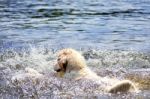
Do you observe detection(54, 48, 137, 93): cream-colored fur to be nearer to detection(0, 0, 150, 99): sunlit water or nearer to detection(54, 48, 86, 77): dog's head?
detection(54, 48, 86, 77): dog's head

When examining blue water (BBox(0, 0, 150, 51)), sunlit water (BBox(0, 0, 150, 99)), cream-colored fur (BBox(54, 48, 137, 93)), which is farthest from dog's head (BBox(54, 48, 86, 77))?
blue water (BBox(0, 0, 150, 51))

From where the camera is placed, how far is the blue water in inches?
653

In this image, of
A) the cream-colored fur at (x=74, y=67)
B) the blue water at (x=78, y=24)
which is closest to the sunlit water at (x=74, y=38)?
the blue water at (x=78, y=24)

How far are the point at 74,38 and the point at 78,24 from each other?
343cm

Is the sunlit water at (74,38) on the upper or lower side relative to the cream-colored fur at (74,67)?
lower

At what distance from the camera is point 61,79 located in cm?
1094

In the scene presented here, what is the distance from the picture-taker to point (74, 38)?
17.4 metres

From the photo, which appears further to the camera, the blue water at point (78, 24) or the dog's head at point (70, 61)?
the blue water at point (78, 24)

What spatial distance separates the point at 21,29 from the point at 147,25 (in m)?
5.21

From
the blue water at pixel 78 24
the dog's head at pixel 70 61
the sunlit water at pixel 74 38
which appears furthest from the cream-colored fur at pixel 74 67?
the blue water at pixel 78 24

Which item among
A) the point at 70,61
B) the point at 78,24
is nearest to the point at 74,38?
the point at 78,24

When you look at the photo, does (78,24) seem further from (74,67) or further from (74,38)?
(74,67)

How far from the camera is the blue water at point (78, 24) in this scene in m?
16.6

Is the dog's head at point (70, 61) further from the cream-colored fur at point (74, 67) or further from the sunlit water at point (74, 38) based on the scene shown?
the sunlit water at point (74, 38)
